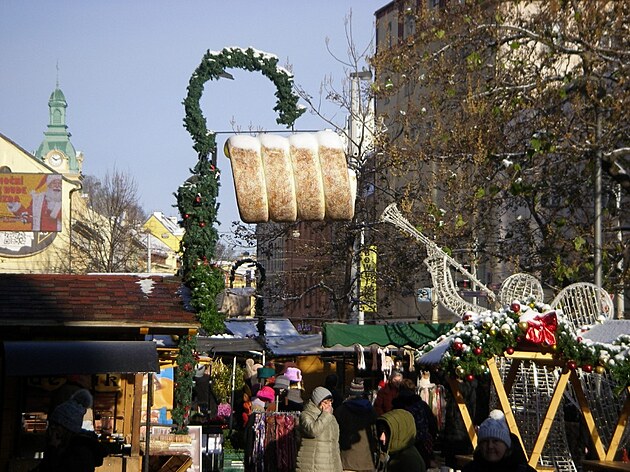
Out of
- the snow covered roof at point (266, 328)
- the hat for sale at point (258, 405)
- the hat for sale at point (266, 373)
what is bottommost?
the hat for sale at point (258, 405)

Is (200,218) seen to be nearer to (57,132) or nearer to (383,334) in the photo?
(383,334)

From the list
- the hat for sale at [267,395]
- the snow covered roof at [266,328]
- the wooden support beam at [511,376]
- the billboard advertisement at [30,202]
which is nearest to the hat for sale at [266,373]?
the hat for sale at [267,395]

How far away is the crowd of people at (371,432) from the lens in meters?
7.46

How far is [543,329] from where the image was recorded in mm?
12727

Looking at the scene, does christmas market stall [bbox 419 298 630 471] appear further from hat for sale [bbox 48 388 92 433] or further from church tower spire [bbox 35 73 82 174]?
church tower spire [bbox 35 73 82 174]

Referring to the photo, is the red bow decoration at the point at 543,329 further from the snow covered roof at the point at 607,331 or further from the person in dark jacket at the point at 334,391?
the person in dark jacket at the point at 334,391

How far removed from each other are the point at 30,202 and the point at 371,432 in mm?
56544

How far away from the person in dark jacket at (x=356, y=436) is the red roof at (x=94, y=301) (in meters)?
2.30

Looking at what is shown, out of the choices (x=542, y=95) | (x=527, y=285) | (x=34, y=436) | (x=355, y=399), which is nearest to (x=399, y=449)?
(x=355, y=399)

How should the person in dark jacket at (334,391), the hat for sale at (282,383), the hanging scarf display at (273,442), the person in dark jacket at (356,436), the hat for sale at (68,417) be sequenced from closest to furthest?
the hat for sale at (68,417), the person in dark jacket at (356,436), the hanging scarf display at (273,442), the person in dark jacket at (334,391), the hat for sale at (282,383)

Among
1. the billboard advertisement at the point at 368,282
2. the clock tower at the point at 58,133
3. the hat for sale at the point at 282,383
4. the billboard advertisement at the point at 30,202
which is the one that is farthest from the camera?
the clock tower at the point at 58,133

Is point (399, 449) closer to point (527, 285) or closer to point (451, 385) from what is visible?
point (451, 385)

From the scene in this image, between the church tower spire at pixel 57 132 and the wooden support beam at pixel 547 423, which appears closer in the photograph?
the wooden support beam at pixel 547 423

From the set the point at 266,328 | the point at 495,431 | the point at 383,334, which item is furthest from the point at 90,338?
the point at 266,328
